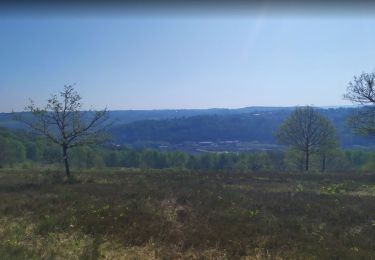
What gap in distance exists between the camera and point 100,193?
23984 mm

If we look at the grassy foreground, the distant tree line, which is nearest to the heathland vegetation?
the grassy foreground

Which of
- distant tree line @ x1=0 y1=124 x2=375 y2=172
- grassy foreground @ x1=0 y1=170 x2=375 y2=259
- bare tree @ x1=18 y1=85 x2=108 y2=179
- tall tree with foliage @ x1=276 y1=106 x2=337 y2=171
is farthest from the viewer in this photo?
distant tree line @ x1=0 y1=124 x2=375 y2=172

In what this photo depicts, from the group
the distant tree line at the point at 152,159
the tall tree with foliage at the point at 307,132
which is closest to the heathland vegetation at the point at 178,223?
the tall tree with foliage at the point at 307,132

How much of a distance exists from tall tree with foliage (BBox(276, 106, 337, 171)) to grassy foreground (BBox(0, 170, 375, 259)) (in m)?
39.4

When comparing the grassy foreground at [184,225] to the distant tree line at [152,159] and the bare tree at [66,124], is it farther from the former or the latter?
the distant tree line at [152,159]

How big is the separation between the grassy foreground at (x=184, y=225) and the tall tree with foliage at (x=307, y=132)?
129 feet

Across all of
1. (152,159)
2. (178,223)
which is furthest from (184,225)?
(152,159)

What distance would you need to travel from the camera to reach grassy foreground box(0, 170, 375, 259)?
39.8ft

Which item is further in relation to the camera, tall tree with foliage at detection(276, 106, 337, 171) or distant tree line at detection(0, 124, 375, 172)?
distant tree line at detection(0, 124, 375, 172)

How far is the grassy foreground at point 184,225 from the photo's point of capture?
12.1 metres

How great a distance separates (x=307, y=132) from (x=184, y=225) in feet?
164

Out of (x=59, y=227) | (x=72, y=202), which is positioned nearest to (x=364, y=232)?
(x=59, y=227)

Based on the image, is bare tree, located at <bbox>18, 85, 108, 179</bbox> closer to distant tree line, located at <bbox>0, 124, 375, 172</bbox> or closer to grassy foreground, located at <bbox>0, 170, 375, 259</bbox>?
grassy foreground, located at <bbox>0, 170, 375, 259</bbox>

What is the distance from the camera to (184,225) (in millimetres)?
15500
